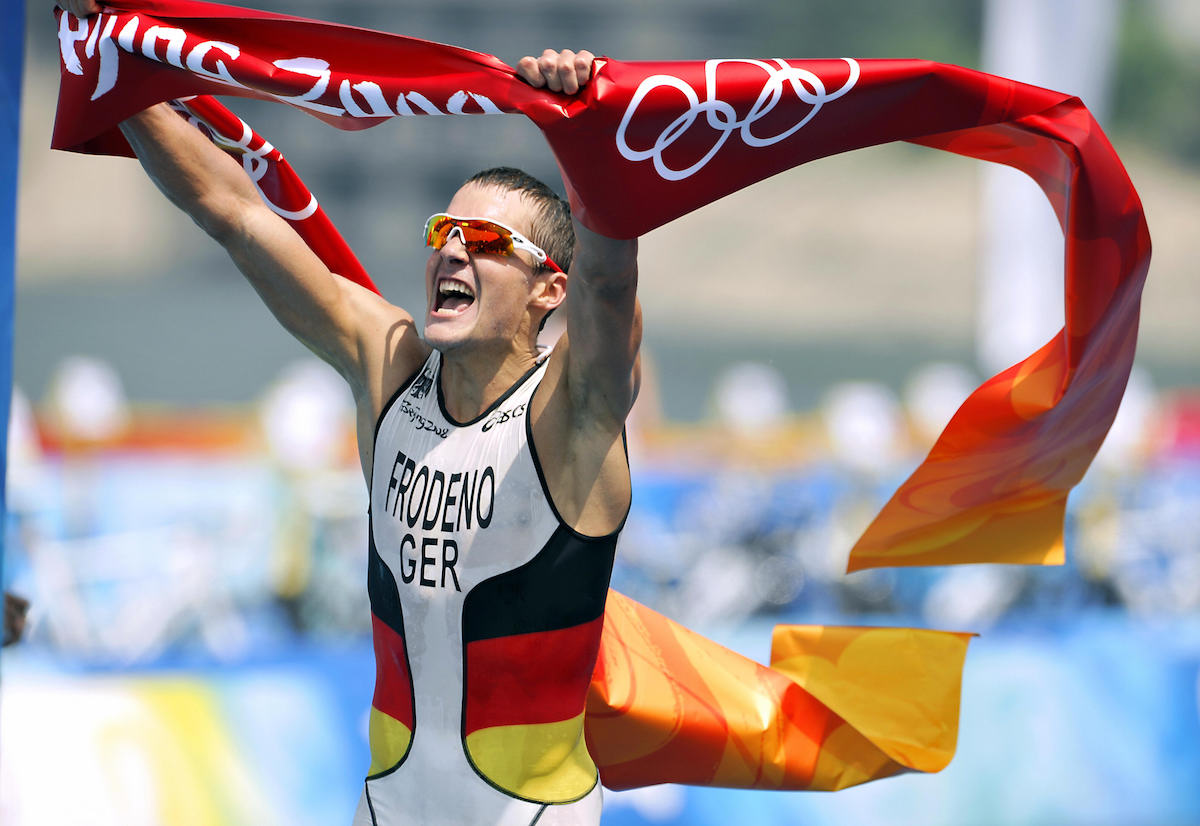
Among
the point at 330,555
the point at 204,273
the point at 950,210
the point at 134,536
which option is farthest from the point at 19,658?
the point at 950,210

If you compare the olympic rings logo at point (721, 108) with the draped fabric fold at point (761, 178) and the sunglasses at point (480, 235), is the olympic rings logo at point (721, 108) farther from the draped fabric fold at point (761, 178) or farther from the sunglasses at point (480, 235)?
the sunglasses at point (480, 235)

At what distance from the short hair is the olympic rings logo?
361 mm

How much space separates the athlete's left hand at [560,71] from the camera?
241cm

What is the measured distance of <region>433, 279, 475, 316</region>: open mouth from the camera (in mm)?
2777

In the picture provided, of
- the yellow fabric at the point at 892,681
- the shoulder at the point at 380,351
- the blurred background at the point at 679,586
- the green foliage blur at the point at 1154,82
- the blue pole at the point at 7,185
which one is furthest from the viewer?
the green foliage blur at the point at 1154,82

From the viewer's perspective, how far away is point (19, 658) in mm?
5941

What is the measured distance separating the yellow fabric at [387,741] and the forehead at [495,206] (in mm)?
1077

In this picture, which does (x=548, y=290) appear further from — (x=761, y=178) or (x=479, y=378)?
(x=761, y=178)

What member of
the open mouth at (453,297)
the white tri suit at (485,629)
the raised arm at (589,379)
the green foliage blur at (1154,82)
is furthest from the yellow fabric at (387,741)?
the green foliage blur at (1154,82)

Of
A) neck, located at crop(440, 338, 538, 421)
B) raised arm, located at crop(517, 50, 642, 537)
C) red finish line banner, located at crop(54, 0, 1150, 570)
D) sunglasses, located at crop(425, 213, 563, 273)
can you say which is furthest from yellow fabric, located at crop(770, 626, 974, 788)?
sunglasses, located at crop(425, 213, 563, 273)

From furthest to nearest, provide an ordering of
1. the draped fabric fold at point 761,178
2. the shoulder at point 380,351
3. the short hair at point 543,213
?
the shoulder at point 380,351 → the short hair at point 543,213 → the draped fabric fold at point 761,178

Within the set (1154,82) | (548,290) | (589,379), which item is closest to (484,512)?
(589,379)

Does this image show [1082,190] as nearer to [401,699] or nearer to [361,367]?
[361,367]

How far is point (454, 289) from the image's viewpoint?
9.14 feet
